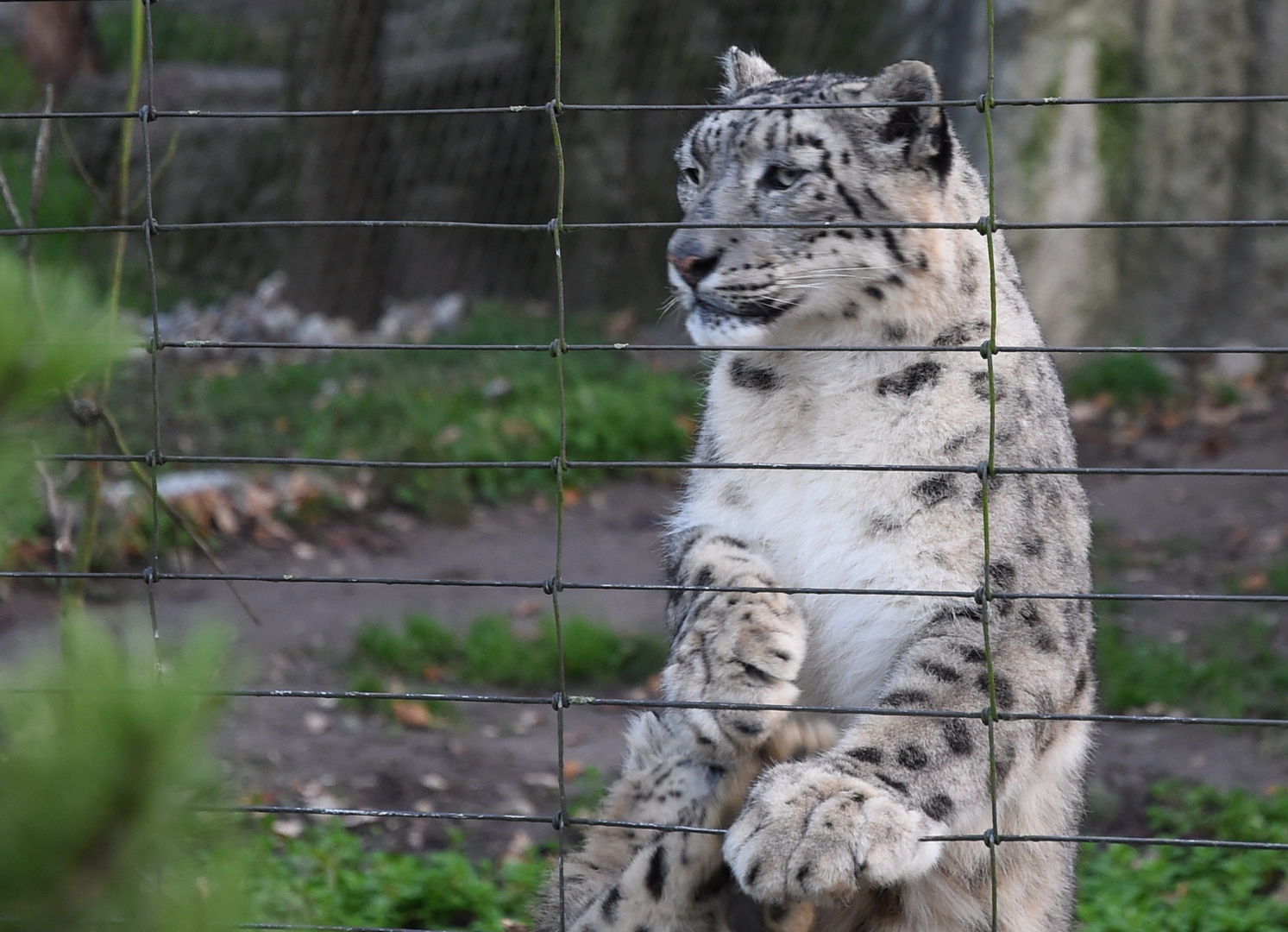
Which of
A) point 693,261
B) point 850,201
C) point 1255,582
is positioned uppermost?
point 850,201

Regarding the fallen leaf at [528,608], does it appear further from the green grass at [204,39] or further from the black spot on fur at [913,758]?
the green grass at [204,39]

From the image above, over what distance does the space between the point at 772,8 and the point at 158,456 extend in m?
8.15

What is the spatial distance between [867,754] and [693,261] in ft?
3.54

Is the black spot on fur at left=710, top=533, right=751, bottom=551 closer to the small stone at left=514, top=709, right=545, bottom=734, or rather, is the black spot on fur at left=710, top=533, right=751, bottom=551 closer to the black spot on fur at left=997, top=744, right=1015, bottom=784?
the black spot on fur at left=997, top=744, right=1015, bottom=784

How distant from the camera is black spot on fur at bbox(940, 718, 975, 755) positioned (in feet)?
7.93

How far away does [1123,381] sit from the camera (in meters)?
8.05

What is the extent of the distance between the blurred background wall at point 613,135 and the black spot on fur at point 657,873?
6.01 m

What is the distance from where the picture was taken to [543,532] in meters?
6.77

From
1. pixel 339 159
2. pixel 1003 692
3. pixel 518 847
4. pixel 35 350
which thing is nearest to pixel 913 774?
pixel 1003 692

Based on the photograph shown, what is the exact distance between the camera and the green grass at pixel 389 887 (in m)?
3.41

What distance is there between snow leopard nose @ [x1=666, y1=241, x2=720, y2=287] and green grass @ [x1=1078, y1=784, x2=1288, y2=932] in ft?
6.61

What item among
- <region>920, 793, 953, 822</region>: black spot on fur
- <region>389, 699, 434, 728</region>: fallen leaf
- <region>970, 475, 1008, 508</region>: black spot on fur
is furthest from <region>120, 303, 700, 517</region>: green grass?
<region>920, 793, 953, 822</region>: black spot on fur

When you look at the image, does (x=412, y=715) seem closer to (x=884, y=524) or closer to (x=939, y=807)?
(x=884, y=524)

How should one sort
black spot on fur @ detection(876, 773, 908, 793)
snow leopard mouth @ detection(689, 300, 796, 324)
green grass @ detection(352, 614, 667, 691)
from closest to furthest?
1. black spot on fur @ detection(876, 773, 908, 793)
2. snow leopard mouth @ detection(689, 300, 796, 324)
3. green grass @ detection(352, 614, 667, 691)
